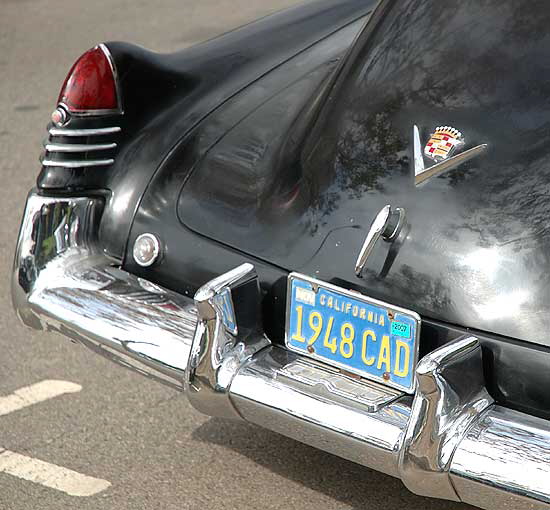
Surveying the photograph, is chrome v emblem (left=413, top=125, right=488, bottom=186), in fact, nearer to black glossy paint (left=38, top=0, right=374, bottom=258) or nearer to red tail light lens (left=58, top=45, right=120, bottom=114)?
black glossy paint (left=38, top=0, right=374, bottom=258)

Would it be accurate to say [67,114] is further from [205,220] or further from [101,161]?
[205,220]

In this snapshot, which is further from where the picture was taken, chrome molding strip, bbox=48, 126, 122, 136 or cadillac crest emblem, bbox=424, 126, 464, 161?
chrome molding strip, bbox=48, 126, 122, 136

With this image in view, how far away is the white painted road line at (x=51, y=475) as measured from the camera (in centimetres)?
314

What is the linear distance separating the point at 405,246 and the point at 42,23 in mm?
6759

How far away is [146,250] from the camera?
10.1 feet

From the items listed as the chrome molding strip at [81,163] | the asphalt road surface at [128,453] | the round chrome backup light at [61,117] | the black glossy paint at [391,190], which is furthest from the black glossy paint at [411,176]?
the asphalt road surface at [128,453]

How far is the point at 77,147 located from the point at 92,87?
18 centimetres

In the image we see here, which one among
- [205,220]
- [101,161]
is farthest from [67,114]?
[205,220]

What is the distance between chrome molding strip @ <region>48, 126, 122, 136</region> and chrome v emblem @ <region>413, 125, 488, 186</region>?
39.6 inches

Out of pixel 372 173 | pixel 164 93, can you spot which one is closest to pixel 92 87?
pixel 164 93

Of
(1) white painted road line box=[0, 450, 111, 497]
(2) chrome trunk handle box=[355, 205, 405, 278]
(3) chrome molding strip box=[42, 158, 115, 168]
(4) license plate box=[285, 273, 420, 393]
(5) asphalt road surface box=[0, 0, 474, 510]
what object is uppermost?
(3) chrome molding strip box=[42, 158, 115, 168]

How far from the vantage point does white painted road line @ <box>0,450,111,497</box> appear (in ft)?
10.3

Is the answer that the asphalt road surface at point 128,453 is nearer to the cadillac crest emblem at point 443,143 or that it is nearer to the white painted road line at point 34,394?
the white painted road line at point 34,394

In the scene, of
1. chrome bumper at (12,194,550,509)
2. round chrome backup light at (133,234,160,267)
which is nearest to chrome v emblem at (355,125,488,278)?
chrome bumper at (12,194,550,509)
